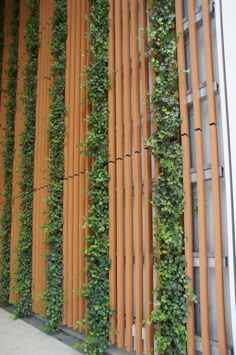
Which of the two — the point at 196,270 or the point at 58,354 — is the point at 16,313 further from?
the point at 196,270

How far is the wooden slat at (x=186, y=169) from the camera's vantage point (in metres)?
2.43

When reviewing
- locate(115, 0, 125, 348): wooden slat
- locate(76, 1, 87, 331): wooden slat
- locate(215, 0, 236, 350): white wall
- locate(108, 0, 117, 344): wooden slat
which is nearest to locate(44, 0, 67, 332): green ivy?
locate(76, 1, 87, 331): wooden slat

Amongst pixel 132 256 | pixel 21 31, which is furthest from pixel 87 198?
pixel 21 31

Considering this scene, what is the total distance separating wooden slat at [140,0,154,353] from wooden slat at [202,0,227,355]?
624 millimetres

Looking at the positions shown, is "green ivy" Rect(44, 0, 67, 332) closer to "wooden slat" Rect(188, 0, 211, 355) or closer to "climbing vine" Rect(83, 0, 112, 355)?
"climbing vine" Rect(83, 0, 112, 355)

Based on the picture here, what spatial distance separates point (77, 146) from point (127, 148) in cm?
78

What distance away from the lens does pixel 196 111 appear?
99.7 inches

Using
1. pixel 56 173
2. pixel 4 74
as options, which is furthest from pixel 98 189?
pixel 4 74

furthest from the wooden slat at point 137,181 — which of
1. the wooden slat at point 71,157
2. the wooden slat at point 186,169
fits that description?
the wooden slat at point 71,157

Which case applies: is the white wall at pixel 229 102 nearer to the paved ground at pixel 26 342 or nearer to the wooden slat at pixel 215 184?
the wooden slat at pixel 215 184

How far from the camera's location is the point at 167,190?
8.70 ft

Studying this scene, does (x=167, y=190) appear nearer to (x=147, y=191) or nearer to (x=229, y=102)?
(x=147, y=191)

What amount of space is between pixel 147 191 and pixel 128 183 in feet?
0.97

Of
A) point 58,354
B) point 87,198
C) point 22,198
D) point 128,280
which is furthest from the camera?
point 22,198
